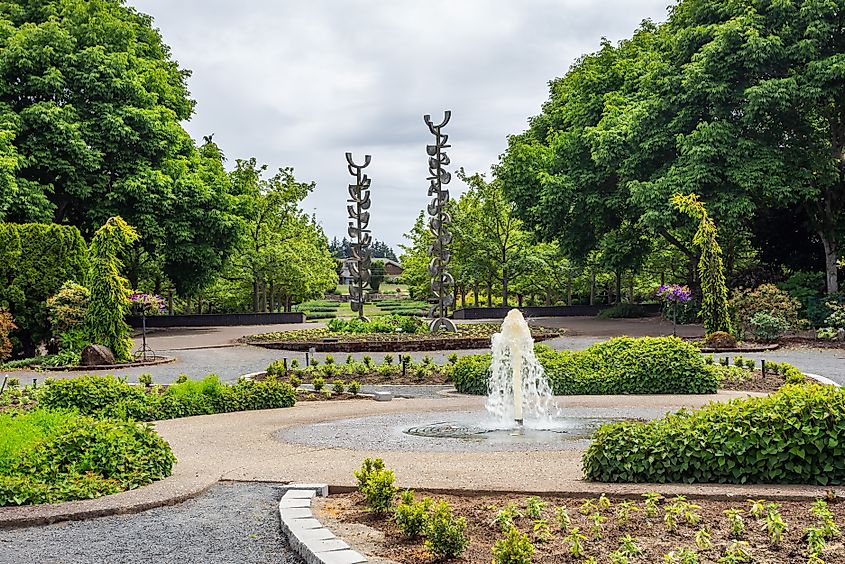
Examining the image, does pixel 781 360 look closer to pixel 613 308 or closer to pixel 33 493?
pixel 33 493

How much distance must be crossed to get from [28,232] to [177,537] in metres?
18.3

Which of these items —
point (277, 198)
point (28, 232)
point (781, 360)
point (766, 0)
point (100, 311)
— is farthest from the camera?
point (277, 198)

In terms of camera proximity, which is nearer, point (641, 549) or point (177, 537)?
point (641, 549)

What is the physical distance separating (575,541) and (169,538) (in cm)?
239

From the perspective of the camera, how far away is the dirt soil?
427cm

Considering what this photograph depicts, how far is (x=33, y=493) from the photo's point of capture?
5.73 m

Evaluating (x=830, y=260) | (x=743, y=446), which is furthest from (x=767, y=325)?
(x=743, y=446)

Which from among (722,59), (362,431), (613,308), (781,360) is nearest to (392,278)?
(613,308)

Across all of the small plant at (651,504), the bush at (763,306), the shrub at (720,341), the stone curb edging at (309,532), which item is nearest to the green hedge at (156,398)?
the stone curb edging at (309,532)

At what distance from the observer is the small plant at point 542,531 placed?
179 inches

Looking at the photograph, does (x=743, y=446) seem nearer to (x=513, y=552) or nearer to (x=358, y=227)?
(x=513, y=552)

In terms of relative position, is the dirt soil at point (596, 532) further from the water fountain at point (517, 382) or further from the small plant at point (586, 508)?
the water fountain at point (517, 382)

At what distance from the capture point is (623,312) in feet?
116

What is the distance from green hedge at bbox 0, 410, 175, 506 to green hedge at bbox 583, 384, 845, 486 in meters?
3.41
